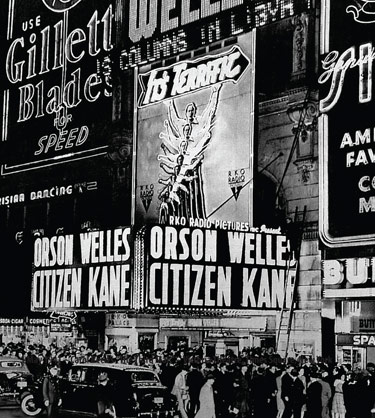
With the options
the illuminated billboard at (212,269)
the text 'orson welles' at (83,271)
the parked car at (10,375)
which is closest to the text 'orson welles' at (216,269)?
the illuminated billboard at (212,269)

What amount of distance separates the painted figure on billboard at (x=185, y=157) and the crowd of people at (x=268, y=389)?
636cm

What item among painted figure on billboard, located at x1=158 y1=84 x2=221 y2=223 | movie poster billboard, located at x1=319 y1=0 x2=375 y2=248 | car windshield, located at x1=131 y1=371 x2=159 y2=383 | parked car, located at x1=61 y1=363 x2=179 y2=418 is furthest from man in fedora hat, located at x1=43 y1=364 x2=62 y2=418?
painted figure on billboard, located at x1=158 y1=84 x2=221 y2=223

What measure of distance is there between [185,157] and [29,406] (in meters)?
9.97

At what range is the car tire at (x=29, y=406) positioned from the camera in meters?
21.2

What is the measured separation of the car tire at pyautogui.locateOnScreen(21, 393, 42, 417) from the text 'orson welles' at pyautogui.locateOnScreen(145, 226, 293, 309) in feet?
12.2

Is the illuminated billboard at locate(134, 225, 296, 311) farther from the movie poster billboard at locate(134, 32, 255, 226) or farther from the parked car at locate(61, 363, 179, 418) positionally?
the parked car at locate(61, 363, 179, 418)

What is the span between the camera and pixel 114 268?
901 inches

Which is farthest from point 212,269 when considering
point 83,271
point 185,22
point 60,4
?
point 60,4

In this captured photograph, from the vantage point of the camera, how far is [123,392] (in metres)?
18.4

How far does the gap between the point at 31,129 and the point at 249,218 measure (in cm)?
1350

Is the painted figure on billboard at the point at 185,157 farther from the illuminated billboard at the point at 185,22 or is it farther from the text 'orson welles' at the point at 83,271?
the text 'orson welles' at the point at 83,271

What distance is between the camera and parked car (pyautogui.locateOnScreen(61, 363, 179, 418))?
1836 centimetres

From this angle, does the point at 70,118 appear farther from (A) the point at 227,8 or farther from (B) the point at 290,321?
(B) the point at 290,321

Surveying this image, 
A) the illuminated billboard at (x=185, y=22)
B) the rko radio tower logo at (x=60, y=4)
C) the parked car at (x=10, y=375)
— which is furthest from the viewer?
the rko radio tower logo at (x=60, y=4)
